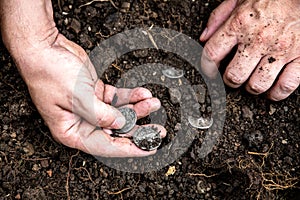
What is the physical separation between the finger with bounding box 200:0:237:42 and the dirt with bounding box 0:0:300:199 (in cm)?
7

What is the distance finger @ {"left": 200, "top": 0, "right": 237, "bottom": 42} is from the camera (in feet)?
7.32

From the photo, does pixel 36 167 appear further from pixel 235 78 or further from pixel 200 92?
pixel 235 78

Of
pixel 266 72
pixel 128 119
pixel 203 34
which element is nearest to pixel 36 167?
pixel 128 119

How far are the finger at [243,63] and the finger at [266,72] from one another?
24 millimetres

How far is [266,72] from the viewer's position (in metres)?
2.08

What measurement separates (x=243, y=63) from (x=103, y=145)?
0.66 meters

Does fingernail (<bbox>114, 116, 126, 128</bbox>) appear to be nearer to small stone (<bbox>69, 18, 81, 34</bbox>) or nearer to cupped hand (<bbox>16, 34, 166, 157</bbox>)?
cupped hand (<bbox>16, 34, 166, 157</bbox>)

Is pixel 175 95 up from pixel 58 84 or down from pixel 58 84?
down

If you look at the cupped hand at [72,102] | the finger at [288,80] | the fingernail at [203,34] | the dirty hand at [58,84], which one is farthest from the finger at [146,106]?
the finger at [288,80]

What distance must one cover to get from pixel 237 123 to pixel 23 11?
998 millimetres

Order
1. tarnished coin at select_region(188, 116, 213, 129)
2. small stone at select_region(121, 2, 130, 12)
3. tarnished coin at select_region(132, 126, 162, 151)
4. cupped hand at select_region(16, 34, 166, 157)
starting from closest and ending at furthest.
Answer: cupped hand at select_region(16, 34, 166, 157)
tarnished coin at select_region(132, 126, 162, 151)
tarnished coin at select_region(188, 116, 213, 129)
small stone at select_region(121, 2, 130, 12)

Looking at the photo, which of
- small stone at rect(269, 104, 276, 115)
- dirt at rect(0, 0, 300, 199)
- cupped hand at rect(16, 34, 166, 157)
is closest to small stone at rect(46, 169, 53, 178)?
dirt at rect(0, 0, 300, 199)

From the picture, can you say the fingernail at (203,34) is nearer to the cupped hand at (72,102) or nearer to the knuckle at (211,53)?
Answer: the knuckle at (211,53)

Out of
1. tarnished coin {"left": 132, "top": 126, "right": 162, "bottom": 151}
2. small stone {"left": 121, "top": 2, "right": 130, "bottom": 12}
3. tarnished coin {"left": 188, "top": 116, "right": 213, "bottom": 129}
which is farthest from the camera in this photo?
small stone {"left": 121, "top": 2, "right": 130, "bottom": 12}
